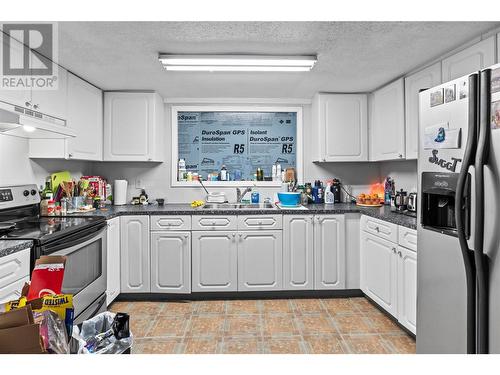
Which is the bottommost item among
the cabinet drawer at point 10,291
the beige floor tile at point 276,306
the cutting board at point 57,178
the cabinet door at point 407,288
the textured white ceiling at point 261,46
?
the beige floor tile at point 276,306

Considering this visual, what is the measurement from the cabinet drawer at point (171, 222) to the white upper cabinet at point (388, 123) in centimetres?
208

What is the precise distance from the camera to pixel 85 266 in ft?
7.42

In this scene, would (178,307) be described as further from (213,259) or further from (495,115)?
(495,115)

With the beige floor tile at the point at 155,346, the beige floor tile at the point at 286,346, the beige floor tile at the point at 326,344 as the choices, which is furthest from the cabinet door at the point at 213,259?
the beige floor tile at the point at 326,344

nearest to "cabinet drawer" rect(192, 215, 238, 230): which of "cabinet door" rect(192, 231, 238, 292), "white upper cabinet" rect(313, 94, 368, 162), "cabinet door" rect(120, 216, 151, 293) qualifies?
"cabinet door" rect(192, 231, 238, 292)

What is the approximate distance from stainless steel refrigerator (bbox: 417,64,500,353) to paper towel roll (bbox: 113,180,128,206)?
2.99 metres

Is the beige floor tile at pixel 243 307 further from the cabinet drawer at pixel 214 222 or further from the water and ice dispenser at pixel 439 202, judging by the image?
the water and ice dispenser at pixel 439 202

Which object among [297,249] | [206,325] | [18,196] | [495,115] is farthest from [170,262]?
[495,115]

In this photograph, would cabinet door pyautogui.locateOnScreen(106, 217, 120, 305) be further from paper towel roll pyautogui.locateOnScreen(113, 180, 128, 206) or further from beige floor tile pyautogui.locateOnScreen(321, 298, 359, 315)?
beige floor tile pyautogui.locateOnScreen(321, 298, 359, 315)

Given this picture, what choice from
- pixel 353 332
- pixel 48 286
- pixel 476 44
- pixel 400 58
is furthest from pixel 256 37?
pixel 353 332

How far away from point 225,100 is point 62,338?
132 inches

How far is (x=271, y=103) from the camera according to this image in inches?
150

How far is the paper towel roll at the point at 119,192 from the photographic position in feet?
11.8

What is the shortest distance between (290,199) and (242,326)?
1.41 m
